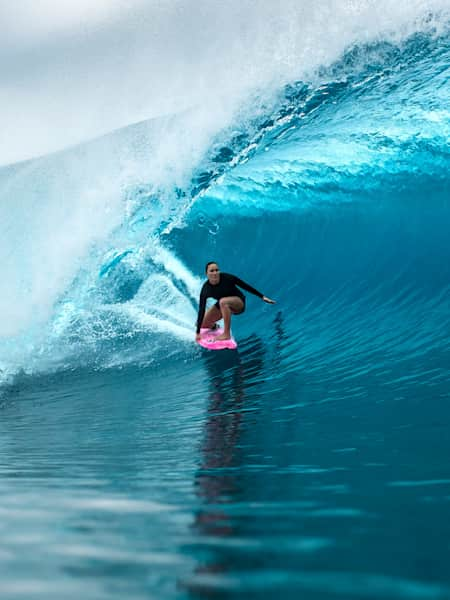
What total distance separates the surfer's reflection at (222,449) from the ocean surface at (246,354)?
0.05 feet

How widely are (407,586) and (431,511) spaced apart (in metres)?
0.57

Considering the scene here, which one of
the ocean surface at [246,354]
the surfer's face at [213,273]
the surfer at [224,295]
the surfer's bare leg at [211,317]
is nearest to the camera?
the ocean surface at [246,354]

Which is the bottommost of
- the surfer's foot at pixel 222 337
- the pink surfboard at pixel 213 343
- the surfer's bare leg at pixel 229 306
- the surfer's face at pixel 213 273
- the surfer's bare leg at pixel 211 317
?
the pink surfboard at pixel 213 343

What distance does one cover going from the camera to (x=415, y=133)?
980 centimetres

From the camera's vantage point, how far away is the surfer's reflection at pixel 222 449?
1.46 meters

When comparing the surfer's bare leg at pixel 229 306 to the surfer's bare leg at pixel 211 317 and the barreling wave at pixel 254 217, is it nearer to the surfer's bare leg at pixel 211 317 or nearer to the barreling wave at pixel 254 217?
the surfer's bare leg at pixel 211 317

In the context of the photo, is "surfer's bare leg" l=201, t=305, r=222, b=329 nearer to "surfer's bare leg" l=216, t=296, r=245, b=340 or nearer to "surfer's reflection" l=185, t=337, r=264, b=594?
"surfer's bare leg" l=216, t=296, r=245, b=340

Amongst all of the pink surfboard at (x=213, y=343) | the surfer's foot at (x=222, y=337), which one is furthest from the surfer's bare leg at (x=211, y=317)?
the surfer's foot at (x=222, y=337)

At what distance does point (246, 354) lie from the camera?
263 inches

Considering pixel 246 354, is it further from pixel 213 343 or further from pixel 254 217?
pixel 254 217

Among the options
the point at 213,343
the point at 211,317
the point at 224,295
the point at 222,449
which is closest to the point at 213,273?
the point at 224,295

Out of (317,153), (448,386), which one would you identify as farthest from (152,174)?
(448,386)

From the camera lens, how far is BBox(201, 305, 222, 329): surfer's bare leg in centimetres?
708

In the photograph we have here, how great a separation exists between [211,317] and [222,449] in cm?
410
